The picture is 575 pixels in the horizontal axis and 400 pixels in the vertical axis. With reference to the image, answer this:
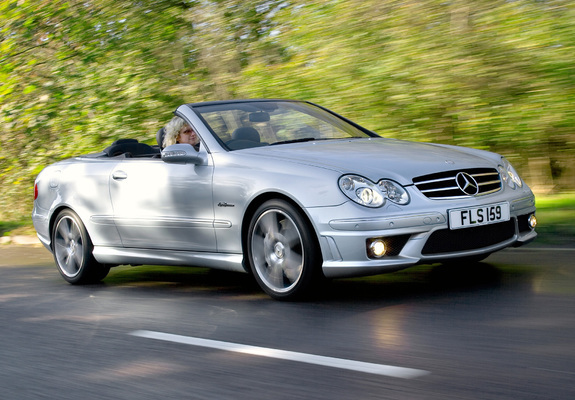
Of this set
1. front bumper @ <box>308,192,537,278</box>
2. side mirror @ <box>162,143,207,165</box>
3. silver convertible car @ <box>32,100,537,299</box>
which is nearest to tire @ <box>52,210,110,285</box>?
silver convertible car @ <box>32,100,537,299</box>

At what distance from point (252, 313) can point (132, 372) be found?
139cm

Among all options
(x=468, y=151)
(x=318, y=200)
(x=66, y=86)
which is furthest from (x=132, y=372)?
(x=66, y=86)

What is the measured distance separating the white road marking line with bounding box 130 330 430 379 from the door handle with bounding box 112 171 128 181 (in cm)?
205

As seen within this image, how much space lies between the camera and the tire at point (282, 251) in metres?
5.41

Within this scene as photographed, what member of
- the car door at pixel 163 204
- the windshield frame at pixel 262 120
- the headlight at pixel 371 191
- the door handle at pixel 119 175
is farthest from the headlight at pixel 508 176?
the door handle at pixel 119 175

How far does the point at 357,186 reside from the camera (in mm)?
5305

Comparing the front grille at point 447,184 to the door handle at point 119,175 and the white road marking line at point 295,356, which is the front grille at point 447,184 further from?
the door handle at point 119,175

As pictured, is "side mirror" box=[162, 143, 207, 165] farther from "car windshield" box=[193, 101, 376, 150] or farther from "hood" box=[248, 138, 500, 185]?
"hood" box=[248, 138, 500, 185]

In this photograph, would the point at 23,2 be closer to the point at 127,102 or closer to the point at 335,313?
the point at 127,102

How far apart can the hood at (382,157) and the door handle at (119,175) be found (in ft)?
4.43

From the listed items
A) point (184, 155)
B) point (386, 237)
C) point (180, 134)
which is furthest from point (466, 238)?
point (180, 134)

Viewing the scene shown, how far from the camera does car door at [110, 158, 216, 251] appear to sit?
6176 mm

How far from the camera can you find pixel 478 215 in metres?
5.41

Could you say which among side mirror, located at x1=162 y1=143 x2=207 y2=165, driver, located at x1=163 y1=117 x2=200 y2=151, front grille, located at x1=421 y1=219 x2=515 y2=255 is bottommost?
front grille, located at x1=421 y1=219 x2=515 y2=255
